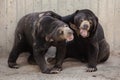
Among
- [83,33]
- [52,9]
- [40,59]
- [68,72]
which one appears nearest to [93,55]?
[83,33]

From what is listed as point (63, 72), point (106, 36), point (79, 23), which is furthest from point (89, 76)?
point (106, 36)

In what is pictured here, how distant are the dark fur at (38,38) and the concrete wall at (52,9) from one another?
404 millimetres

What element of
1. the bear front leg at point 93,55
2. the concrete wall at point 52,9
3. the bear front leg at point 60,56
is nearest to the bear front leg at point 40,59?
the bear front leg at point 60,56

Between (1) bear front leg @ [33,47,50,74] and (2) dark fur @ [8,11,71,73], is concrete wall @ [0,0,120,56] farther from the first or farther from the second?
(1) bear front leg @ [33,47,50,74]

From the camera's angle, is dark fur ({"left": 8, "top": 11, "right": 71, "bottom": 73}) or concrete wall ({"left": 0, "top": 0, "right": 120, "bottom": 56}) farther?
concrete wall ({"left": 0, "top": 0, "right": 120, "bottom": 56})

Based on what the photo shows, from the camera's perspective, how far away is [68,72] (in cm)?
718

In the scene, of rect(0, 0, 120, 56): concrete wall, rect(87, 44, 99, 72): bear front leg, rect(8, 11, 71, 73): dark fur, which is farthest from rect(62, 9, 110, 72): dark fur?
rect(0, 0, 120, 56): concrete wall

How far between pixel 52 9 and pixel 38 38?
118 cm

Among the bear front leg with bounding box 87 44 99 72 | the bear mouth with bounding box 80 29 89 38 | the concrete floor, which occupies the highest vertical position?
the bear mouth with bounding box 80 29 89 38

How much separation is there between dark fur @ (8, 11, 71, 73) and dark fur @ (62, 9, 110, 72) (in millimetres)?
365

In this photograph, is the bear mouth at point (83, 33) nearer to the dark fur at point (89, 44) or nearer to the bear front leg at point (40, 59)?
the dark fur at point (89, 44)

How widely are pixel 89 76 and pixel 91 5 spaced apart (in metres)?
1.71

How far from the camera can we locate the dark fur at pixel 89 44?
7391mm

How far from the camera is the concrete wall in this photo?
8141 millimetres
